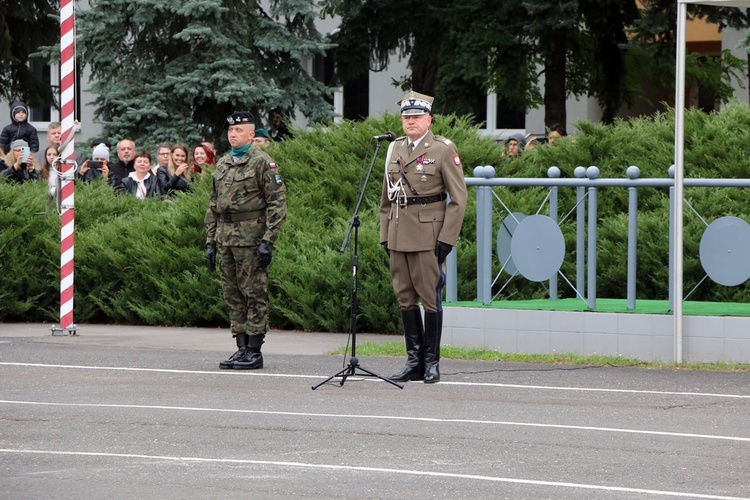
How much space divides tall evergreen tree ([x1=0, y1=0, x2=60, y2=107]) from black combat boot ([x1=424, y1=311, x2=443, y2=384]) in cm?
1734

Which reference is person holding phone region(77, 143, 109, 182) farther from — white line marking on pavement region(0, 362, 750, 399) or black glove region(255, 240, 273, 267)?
black glove region(255, 240, 273, 267)

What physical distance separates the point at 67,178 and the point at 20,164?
13.4 ft

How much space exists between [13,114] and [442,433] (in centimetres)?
1447

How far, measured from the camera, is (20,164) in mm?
20734

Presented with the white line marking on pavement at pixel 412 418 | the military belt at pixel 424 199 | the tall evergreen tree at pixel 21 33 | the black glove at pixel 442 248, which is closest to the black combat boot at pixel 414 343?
the black glove at pixel 442 248

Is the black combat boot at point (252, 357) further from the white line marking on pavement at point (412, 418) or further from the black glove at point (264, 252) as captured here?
the white line marking on pavement at point (412, 418)

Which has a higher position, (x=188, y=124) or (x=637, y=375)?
(x=188, y=124)

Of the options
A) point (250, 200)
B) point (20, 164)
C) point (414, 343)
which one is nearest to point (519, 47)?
point (20, 164)

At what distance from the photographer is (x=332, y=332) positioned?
17047mm

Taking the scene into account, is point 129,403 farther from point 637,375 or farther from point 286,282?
point 286,282

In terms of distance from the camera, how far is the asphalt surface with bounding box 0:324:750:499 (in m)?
8.16

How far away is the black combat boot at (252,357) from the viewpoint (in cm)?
1330

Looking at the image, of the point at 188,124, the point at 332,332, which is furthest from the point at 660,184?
the point at 188,124

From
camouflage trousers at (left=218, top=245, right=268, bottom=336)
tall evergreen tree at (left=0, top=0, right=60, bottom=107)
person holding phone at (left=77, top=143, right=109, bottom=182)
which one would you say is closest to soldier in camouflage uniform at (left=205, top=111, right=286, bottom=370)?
camouflage trousers at (left=218, top=245, right=268, bottom=336)
